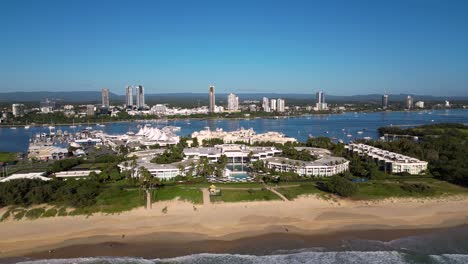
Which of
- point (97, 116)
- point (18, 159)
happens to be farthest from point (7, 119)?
point (18, 159)

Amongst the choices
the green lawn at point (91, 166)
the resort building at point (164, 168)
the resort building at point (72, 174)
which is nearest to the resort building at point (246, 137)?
the green lawn at point (91, 166)

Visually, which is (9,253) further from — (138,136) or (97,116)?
(97,116)

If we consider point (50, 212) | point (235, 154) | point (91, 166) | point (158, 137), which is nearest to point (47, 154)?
point (91, 166)

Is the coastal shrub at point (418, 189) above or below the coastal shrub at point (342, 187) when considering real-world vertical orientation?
below

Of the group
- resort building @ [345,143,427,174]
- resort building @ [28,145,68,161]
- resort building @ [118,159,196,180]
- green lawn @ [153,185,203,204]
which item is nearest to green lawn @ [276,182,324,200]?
green lawn @ [153,185,203,204]

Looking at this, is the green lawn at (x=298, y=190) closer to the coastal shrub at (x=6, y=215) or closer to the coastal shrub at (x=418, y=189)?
the coastal shrub at (x=418, y=189)

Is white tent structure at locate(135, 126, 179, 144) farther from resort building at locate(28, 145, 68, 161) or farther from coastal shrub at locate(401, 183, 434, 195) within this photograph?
coastal shrub at locate(401, 183, 434, 195)
